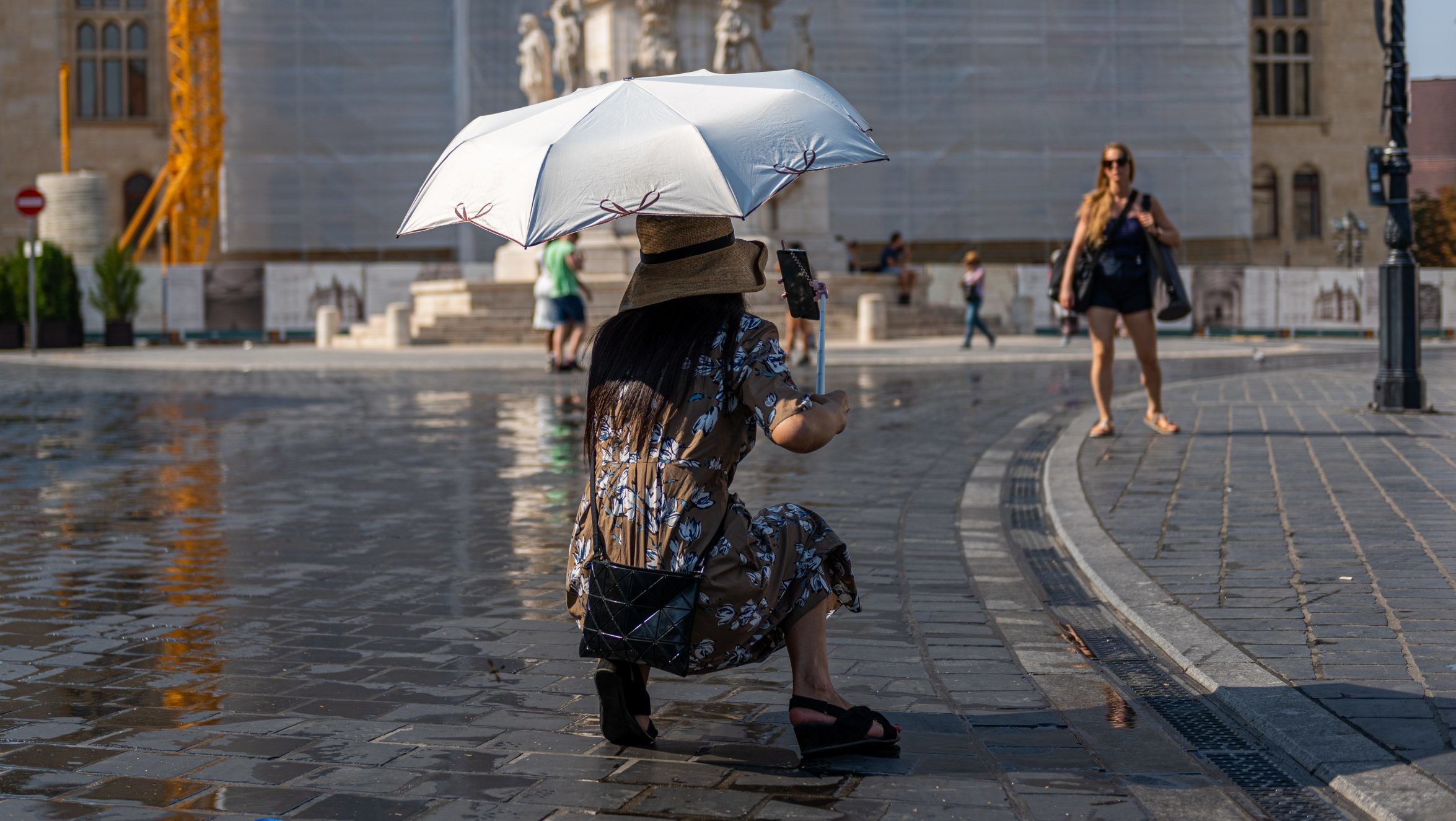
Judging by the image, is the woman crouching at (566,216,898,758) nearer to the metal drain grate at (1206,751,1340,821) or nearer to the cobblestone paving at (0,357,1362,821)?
the cobblestone paving at (0,357,1362,821)

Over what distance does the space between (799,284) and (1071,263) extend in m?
6.73

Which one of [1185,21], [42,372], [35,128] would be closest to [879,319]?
[42,372]

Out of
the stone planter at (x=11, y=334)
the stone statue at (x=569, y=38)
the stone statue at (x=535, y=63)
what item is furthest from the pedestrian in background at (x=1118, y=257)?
the stone planter at (x=11, y=334)

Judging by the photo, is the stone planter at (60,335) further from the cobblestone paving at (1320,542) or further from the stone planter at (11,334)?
the cobblestone paving at (1320,542)

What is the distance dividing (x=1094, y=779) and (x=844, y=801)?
558mm

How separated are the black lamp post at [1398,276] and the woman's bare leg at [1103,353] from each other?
7.55ft

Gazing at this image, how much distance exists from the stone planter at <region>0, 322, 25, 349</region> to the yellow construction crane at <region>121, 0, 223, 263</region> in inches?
592

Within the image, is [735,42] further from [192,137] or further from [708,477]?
[708,477]

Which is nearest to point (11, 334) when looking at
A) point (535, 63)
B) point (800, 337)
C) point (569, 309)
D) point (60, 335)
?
point (60, 335)

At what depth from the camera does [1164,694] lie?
15.0 feet

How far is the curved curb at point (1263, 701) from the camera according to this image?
11.6ft

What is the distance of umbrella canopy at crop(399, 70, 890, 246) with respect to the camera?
12.3ft

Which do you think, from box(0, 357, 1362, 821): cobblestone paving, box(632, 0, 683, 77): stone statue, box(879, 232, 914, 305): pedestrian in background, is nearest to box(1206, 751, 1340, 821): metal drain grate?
box(0, 357, 1362, 821): cobblestone paving

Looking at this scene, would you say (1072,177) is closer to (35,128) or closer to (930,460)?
Answer: (35,128)
